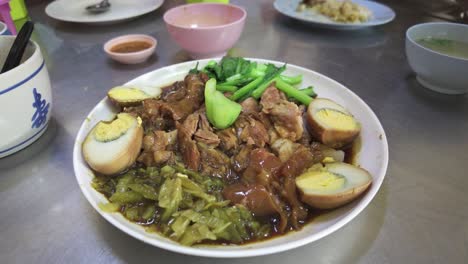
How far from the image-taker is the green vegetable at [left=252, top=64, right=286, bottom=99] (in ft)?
5.36

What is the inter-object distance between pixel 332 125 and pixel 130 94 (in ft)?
3.08

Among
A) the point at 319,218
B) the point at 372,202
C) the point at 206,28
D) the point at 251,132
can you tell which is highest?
the point at 206,28

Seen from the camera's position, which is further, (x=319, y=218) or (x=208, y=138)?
(x=208, y=138)

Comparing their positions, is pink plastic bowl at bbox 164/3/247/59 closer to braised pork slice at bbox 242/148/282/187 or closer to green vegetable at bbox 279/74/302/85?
green vegetable at bbox 279/74/302/85

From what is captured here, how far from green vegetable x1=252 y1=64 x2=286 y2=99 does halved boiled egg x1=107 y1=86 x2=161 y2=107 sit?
490 mm

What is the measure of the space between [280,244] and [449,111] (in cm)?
144

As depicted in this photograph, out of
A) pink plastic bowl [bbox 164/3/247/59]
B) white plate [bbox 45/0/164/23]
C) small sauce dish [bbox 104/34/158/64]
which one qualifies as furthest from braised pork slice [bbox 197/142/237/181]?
white plate [bbox 45/0/164/23]

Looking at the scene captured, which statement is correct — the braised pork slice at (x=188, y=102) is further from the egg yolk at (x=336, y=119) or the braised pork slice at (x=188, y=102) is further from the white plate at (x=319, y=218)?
the egg yolk at (x=336, y=119)

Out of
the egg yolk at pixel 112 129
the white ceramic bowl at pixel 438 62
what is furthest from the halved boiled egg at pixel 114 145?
the white ceramic bowl at pixel 438 62

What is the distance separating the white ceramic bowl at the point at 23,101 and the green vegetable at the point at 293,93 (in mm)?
1066

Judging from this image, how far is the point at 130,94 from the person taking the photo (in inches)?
64.4

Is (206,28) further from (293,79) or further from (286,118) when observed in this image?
(286,118)

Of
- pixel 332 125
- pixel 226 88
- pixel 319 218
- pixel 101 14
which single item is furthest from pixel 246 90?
pixel 101 14

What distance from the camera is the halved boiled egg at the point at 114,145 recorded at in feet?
4.16
